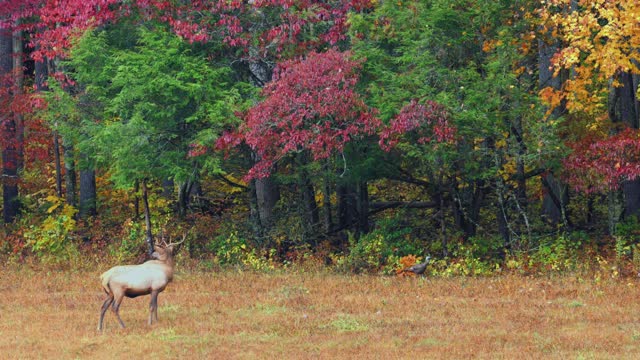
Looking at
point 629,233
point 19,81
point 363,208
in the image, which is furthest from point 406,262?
point 19,81

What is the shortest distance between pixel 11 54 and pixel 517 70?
16138 millimetres

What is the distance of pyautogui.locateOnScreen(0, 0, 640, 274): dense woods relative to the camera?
20859mm

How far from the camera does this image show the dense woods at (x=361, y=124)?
20859 mm

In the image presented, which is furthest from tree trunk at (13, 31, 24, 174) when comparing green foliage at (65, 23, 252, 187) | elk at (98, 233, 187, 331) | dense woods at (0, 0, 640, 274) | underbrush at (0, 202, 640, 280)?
elk at (98, 233, 187, 331)

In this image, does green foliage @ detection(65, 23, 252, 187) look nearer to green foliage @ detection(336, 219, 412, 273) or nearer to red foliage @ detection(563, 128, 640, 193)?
green foliage @ detection(336, 219, 412, 273)

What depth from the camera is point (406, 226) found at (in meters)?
24.4

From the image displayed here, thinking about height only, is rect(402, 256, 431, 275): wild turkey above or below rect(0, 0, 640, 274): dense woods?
below

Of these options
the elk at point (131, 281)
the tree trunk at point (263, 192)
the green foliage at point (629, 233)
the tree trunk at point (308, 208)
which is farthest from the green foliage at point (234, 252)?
the elk at point (131, 281)

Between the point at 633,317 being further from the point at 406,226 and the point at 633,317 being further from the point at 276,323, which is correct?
the point at 406,226

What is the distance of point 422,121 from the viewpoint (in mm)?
20422

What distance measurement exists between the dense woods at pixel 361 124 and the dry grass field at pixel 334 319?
103 inches

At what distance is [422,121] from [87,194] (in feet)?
42.1

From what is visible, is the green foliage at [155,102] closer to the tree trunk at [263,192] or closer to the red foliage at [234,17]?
the red foliage at [234,17]

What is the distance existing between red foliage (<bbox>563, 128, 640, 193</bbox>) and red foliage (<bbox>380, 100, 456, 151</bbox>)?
8.87ft
